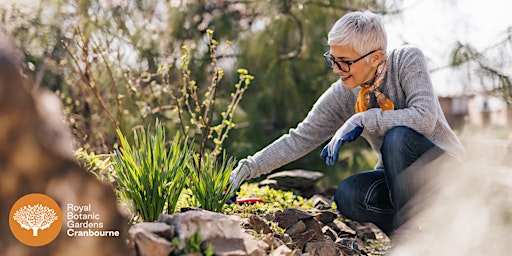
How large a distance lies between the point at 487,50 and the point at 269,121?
1772 mm

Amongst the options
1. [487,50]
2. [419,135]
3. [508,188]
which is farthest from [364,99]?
[487,50]

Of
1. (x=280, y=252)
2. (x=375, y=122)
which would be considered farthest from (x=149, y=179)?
(x=375, y=122)

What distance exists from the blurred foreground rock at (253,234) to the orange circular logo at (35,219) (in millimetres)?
222

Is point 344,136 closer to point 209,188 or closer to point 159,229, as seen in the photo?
point 209,188

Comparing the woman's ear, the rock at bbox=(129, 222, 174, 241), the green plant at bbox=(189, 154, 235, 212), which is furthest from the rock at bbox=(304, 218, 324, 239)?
the rock at bbox=(129, 222, 174, 241)

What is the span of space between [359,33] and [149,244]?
1119 mm

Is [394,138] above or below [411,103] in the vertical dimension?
below

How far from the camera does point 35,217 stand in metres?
1.23

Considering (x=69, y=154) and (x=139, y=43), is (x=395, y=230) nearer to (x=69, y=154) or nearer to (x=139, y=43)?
(x=69, y=154)

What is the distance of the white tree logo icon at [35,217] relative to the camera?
1216 mm

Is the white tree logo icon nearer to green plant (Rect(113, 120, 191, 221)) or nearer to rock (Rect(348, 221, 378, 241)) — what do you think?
green plant (Rect(113, 120, 191, 221))

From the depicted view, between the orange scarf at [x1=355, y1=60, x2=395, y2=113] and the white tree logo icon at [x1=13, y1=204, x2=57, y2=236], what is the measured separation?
1271 mm

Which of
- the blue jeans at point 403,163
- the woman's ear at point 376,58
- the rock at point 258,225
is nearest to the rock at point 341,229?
the blue jeans at point 403,163

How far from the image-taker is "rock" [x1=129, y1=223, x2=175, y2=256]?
1407 mm
